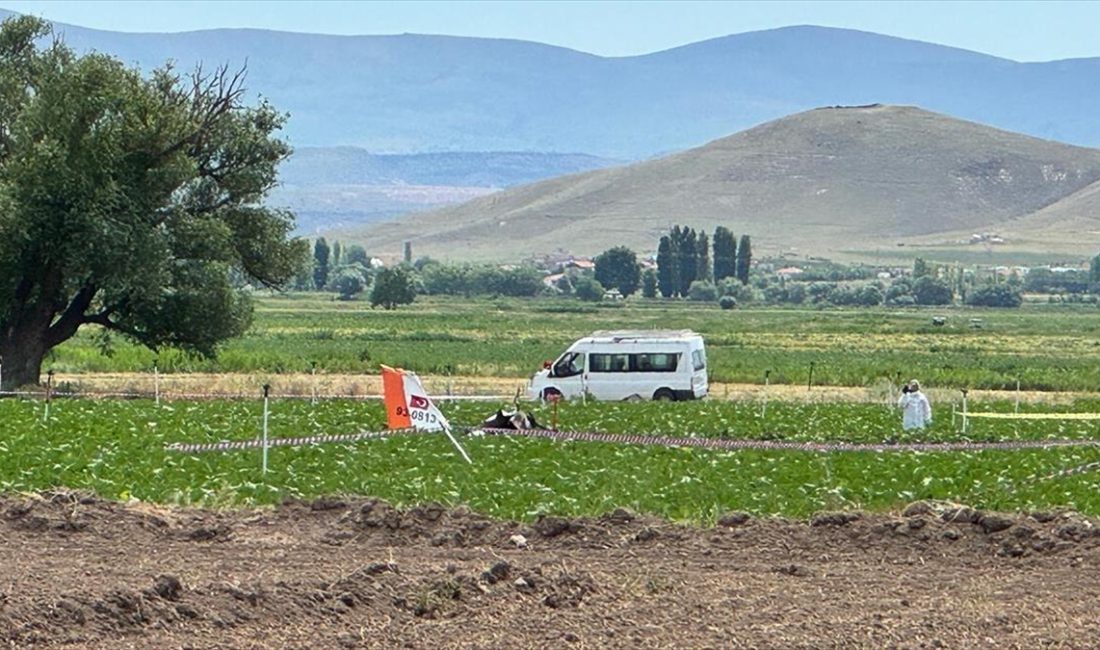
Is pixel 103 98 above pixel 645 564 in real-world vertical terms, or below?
above

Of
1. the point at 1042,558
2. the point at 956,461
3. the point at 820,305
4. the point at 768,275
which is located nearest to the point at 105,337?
the point at 956,461

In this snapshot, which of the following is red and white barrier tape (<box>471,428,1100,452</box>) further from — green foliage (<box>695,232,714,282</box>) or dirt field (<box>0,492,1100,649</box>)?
green foliage (<box>695,232,714,282</box>)

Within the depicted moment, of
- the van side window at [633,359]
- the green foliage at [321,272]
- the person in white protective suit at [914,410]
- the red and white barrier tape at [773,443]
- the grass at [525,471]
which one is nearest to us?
the grass at [525,471]

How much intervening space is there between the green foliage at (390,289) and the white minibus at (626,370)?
281 feet

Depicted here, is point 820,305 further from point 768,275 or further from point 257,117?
point 257,117

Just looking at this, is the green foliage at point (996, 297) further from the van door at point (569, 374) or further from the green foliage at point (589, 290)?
the van door at point (569, 374)

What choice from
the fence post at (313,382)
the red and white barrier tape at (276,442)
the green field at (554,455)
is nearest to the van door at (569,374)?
the green field at (554,455)

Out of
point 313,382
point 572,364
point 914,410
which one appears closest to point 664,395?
point 572,364

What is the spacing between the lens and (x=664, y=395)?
4475cm

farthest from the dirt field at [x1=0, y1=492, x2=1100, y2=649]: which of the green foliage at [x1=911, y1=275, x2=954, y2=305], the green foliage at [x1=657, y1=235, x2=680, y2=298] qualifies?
the green foliage at [x1=657, y1=235, x2=680, y2=298]

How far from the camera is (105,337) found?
48344 millimetres

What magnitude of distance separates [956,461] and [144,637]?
1491cm

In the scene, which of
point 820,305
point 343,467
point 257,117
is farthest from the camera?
point 820,305

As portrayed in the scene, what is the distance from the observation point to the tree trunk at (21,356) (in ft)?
147
